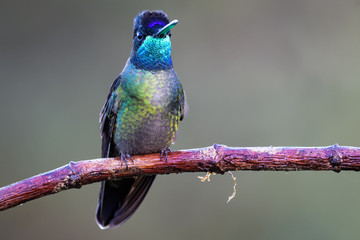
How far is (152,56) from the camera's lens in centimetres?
268

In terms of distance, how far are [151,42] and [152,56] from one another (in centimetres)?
9

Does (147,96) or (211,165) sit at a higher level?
(147,96)

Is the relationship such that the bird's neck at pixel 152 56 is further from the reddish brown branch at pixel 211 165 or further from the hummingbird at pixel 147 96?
the reddish brown branch at pixel 211 165

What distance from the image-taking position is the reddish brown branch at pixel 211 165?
2.06 meters

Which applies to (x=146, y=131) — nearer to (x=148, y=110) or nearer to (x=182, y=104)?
(x=148, y=110)

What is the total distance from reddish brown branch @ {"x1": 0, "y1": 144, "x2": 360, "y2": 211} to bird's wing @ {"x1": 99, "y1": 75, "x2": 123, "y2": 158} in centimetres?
52

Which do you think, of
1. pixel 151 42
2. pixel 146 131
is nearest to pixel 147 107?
pixel 146 131

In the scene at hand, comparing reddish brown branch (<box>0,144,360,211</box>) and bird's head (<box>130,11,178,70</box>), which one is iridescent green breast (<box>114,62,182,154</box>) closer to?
bird's head (<box>130,11,178,70</box>)

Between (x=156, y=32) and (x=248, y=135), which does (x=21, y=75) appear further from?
(x=156, y=32)

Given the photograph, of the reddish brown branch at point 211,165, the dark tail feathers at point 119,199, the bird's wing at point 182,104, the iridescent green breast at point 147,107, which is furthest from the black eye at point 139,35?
the dark tail feathers at point 119,199

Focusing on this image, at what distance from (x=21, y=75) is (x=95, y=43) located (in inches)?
32.6

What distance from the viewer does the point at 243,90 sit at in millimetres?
4840

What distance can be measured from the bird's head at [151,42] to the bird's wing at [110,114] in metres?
0.20

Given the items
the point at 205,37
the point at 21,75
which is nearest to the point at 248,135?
the point at 205,37
